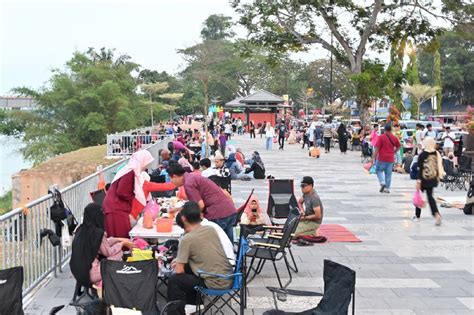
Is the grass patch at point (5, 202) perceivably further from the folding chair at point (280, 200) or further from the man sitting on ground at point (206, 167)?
the folding chair at point (280, 200)

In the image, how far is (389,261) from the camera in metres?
8.67

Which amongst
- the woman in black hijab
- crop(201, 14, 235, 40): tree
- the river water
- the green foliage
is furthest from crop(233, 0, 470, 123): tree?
crop(201, 14, 235, 40): tree

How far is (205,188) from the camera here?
7.60 meters

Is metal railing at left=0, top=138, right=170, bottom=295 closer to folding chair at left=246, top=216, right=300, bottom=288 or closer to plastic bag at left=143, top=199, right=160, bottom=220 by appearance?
plastic bag at left=143, top=199, right=160, bottom=220

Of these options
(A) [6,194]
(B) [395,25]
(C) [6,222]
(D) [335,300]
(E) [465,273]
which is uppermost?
(B) [395,25]

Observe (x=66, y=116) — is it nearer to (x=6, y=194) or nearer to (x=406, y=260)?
(x=6, y=194)

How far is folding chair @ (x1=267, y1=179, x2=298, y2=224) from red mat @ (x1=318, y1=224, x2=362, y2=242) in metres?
0.77

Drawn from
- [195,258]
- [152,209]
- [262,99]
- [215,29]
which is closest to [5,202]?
[262,99]

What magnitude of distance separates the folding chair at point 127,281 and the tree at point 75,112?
1317 inches

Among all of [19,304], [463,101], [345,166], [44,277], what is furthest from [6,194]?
[463,101]

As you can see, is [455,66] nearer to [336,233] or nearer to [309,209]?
[336,233]

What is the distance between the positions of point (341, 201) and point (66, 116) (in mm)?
28379

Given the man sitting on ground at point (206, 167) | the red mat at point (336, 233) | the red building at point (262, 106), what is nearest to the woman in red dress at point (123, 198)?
the red mat at point (336, 233)

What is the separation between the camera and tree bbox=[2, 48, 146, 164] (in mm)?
38500
